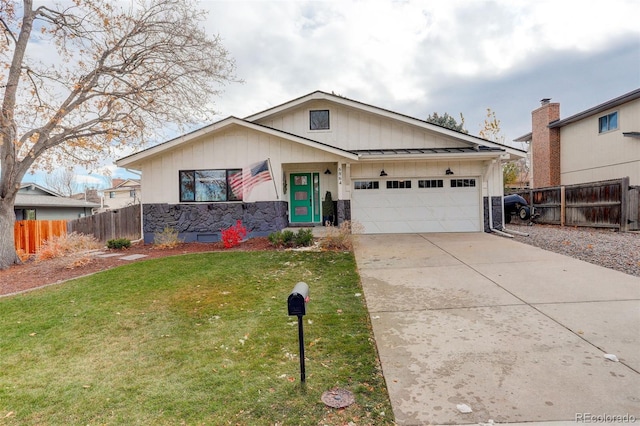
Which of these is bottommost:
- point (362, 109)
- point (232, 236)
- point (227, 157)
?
point (232, 236)

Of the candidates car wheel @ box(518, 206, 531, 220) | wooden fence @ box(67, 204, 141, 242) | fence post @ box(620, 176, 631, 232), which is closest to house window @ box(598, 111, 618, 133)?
car wheel @ box(518, 206, 531, 220)

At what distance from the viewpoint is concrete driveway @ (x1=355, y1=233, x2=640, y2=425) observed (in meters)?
2.55

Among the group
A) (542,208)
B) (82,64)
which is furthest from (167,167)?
(542,208)

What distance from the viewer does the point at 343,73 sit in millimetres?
14945

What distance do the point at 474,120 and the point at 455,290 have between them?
27.9 m

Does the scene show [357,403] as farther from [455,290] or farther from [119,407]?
[455,290]

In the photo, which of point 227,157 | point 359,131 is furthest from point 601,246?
point 227,157

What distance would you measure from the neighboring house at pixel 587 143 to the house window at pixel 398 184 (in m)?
10.4

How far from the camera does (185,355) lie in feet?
11.6

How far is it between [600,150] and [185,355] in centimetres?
2017

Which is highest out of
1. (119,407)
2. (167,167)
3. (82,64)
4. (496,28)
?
(496,28)

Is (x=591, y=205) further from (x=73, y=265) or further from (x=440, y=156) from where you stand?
(x=73, y=265)

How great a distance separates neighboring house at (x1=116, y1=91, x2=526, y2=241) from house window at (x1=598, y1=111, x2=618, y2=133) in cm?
762

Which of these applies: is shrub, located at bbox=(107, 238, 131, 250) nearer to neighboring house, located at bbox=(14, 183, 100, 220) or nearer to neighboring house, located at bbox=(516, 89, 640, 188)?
neighboring house, located at bbox=(14, 183, 100, 220)
